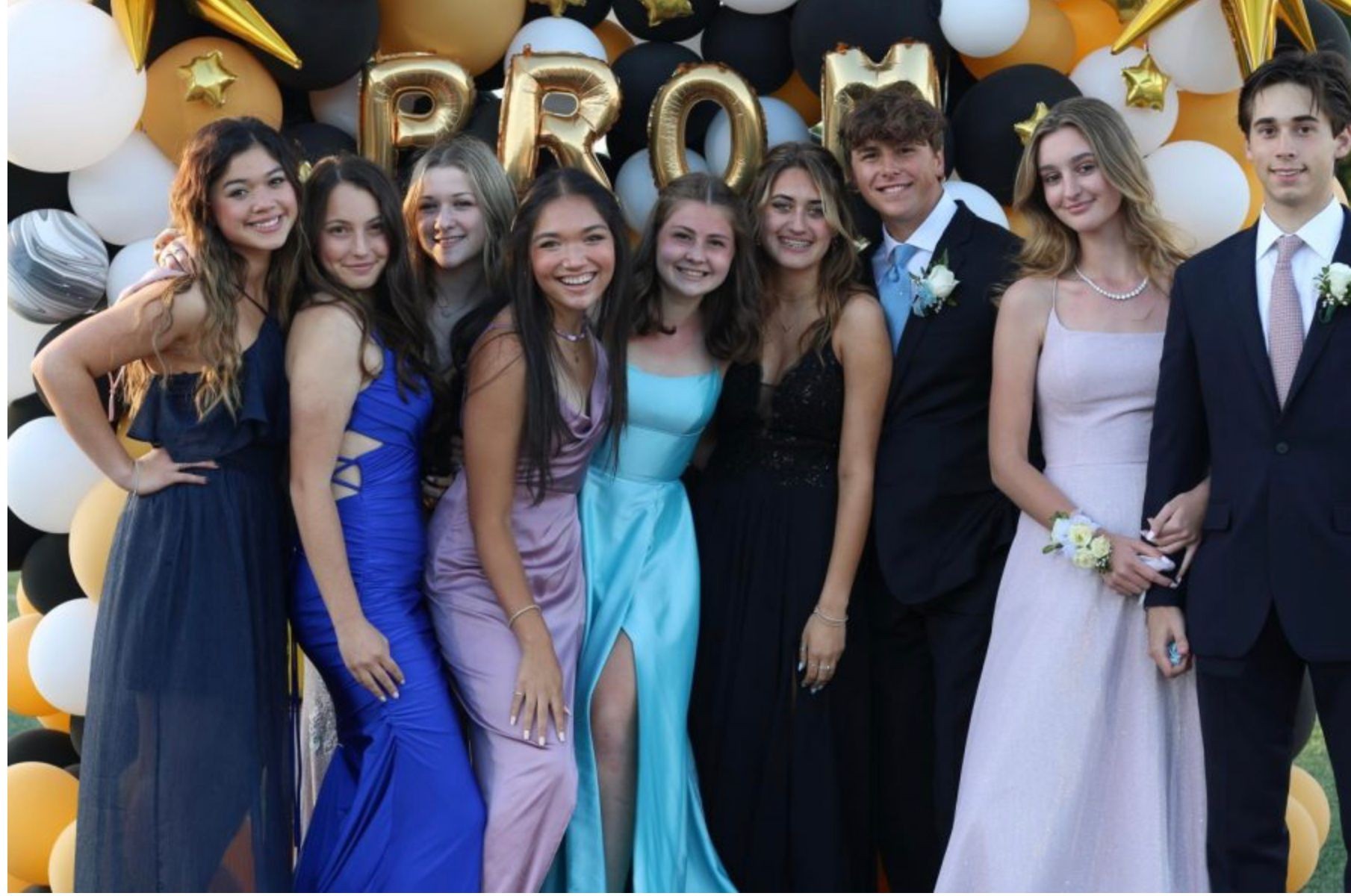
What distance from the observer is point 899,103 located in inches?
179

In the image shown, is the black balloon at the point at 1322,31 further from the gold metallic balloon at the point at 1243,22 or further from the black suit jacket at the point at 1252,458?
the black suit jacket at the point at 1252,458

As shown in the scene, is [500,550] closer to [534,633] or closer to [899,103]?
[534,633]

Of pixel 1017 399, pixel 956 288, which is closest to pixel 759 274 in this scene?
pixel 956 288

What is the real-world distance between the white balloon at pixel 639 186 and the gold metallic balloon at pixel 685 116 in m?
0.11

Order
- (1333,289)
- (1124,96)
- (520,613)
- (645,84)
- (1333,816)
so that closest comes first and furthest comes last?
(1333,289) < (520,613) < (1124,96) < (645,84) < (1333,816)

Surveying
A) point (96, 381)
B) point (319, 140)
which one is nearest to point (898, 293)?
point (319, 140)

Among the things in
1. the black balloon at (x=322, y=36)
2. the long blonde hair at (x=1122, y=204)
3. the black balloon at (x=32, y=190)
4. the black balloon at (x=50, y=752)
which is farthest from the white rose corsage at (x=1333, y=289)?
the black balloon at (x=50, y=752)

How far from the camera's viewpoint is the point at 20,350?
4938 millimetres

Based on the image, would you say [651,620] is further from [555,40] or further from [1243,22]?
[1243,22]

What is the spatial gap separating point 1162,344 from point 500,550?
5.57 ft

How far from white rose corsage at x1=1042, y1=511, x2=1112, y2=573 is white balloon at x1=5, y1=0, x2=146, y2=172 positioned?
270 centimetres

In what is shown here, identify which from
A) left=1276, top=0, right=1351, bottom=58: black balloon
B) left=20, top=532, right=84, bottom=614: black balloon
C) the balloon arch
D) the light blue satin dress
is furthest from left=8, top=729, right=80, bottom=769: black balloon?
left=1276, top=0, right=1351, bottom=58: black balloon

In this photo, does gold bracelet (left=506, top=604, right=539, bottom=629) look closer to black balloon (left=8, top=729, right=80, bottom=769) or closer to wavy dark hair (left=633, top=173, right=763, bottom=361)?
wavy dark hair (left=633, top=173, right=763, bottom=361)

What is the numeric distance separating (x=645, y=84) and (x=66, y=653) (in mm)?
2358
